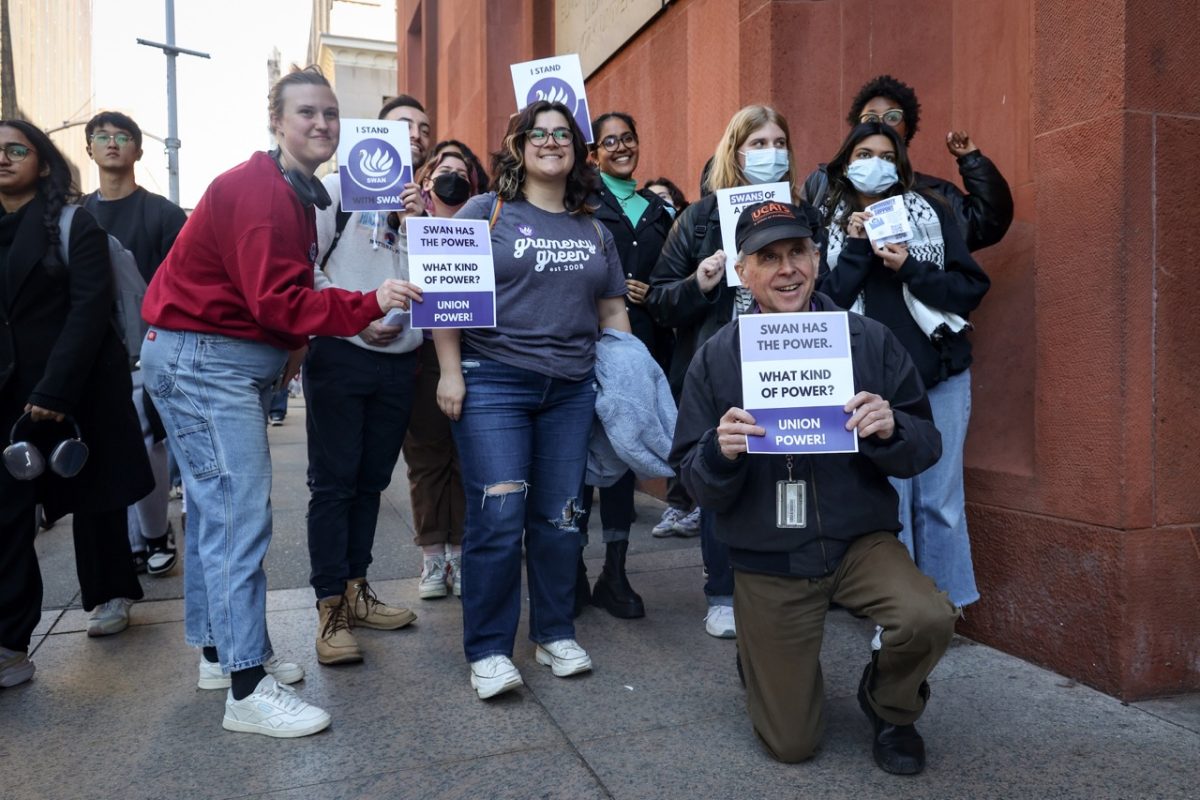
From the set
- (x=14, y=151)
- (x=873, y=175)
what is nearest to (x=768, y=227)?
(x=873, y=175)

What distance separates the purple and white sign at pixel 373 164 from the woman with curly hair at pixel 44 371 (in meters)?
1.02

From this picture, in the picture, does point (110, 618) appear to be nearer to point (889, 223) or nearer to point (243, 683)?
point (243, 683)

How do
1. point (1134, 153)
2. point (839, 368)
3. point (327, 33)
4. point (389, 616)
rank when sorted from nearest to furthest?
point (839, 368) < point (1134, 153) < point (389, 616) < point (327, 33)

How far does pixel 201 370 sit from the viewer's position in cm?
320

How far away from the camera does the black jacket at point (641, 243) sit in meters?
4.79

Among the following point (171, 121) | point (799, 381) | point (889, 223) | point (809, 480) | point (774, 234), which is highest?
point (171, 121)

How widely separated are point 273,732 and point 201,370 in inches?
46.8

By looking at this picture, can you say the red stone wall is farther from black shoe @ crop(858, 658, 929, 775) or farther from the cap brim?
the cap brim

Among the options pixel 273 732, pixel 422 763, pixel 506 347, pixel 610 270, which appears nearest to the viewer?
pixel 422 763

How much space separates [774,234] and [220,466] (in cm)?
193

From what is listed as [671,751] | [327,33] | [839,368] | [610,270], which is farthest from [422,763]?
[327,33]

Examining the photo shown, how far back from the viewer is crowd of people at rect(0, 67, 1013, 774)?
3.00m

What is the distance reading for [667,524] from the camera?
6.15 meters

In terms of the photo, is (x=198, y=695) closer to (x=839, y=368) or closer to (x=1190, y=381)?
(x=839, y=368)
